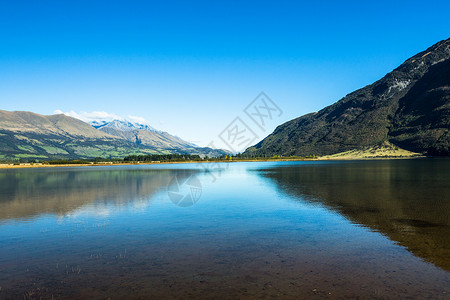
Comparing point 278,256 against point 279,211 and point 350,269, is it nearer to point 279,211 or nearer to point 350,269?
point 350,269

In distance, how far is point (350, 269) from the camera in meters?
17.4

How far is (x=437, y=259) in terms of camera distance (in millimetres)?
19000

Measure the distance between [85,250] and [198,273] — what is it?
10.6m

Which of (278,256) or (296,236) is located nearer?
(278,256)

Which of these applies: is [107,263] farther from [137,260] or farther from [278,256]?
[278,256]

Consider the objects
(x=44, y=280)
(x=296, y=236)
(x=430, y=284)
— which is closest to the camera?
(x=430, y=284)

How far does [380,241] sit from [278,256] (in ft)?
30.4

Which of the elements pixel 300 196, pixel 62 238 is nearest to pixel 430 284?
pixel 62 238

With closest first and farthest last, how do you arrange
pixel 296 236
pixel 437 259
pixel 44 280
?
pixel 44 280 → pixel 437 259 → pixel 296 236

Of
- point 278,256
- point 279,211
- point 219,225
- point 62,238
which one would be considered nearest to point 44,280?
point 62,238

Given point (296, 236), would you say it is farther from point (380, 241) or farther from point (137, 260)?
point (137, 260)

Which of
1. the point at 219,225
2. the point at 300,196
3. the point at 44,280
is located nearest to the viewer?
the point at 44,280

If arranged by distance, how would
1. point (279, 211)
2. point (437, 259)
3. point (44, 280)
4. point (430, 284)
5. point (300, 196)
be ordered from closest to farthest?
point (430, 284) < point (44, 280) < point (437, 259) < point (279, 211) < point (300, 196)

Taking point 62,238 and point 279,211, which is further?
point 279,211
